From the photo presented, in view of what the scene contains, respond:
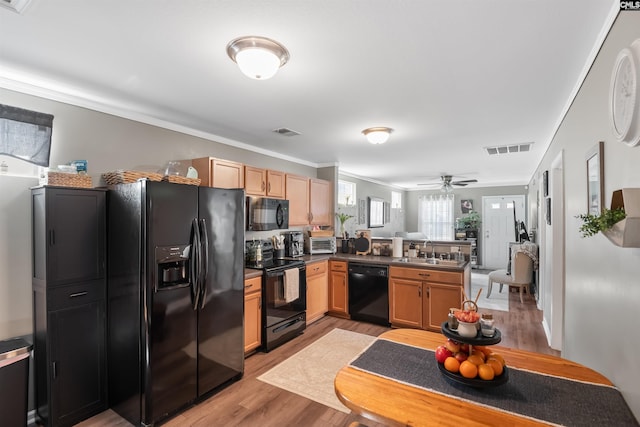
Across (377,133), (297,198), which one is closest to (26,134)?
(297,198)

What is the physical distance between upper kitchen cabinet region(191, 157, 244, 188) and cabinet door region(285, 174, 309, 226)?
3.17 feet

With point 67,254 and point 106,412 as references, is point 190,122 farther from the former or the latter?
point 106,412

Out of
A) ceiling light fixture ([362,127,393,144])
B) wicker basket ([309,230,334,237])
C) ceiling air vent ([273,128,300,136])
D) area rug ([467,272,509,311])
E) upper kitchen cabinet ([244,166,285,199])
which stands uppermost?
ceiling air vent ([273,128,300,136])

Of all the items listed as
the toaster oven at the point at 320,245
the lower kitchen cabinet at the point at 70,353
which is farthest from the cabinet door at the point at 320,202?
the lower kitchen cabinet at the point at 70,353

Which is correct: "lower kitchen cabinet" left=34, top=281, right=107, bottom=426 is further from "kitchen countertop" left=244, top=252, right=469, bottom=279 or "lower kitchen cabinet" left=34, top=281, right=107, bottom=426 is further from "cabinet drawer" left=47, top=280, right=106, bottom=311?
"kitchen countertop" left=244, top=252, right=469, bottom=279

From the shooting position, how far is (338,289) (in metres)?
4.65

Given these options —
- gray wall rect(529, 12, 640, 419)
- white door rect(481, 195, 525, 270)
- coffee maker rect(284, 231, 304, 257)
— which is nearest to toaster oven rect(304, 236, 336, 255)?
coffee maker rect(284, 231, 304, 257)

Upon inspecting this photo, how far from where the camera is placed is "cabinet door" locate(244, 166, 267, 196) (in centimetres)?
377

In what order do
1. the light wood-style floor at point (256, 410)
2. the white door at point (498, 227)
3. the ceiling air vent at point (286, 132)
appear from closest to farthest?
the light wood-style floor at point (256, 410) < the ceiling air vent at point (286, 132) < the white door at point (498, 227)

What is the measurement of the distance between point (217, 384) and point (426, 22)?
10.2ft

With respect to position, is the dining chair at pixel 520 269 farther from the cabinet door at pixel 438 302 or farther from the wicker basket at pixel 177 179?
the wicker basket at pixel 177 179

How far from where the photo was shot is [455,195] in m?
9.85

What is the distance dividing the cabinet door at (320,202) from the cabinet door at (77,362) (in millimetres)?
3131

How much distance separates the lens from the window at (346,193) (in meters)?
6.70
